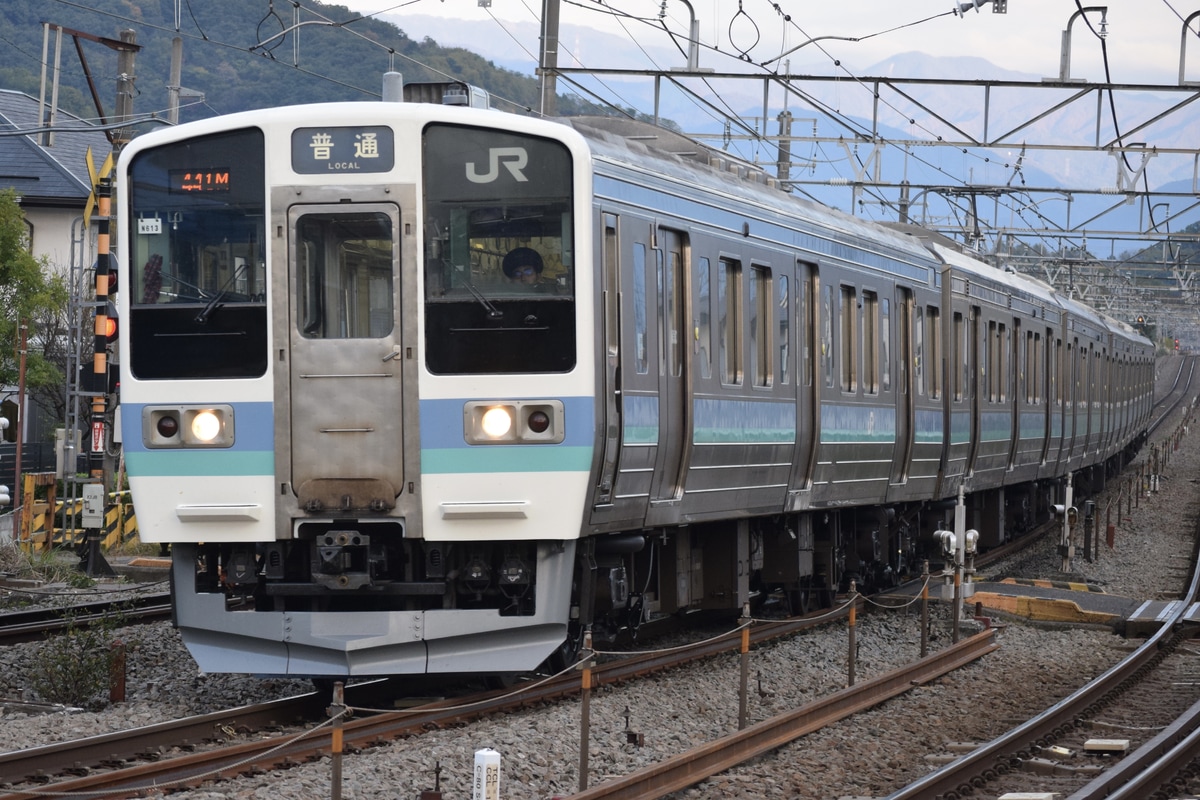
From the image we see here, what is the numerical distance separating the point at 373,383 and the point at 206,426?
3.09 feet

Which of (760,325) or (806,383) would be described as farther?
(806,383)

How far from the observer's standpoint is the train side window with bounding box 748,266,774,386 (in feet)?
36.9

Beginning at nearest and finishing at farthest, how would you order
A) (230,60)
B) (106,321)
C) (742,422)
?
(742,422) < (106,321) < (230,60)

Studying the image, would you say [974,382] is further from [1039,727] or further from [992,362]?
[1039,727]

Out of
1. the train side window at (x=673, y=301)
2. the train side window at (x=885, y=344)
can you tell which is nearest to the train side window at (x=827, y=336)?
the train side window at (x=885, y=344)

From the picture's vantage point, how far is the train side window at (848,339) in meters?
13.2

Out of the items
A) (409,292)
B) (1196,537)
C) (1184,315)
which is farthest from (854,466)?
(1184,315)

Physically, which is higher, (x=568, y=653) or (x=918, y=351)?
(x=918, y=351)

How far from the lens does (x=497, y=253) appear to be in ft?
28.2

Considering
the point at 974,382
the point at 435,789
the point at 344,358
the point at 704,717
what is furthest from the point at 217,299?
the point at 974,382

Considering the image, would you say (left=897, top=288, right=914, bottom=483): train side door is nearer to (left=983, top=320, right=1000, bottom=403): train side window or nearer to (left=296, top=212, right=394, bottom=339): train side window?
(left=983, top=320, right=1000, bottom=403): train side window

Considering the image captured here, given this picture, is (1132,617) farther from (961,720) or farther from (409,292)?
(409,292)

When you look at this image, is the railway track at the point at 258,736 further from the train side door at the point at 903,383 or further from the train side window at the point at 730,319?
the train side door at the point at 903,383

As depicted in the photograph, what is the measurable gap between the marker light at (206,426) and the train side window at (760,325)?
13.2 feet
